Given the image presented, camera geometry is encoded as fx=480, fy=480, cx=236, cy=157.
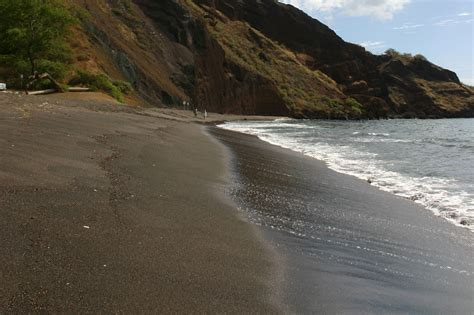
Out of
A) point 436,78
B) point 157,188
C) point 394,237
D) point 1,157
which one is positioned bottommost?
point 394,237

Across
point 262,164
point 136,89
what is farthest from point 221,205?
point 136,89

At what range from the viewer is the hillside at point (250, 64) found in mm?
53406

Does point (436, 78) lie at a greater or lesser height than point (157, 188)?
greater

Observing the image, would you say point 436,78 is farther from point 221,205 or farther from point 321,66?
point 221,205

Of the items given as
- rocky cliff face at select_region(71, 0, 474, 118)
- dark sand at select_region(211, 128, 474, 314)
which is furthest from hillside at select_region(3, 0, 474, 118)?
dark sand at select_region(211, 128, 474, 314)

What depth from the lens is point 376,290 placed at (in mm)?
4875

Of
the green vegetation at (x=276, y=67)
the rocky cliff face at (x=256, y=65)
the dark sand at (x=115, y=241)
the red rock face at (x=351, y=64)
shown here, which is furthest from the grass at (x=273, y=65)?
the dark sand at (x=115, y=241)

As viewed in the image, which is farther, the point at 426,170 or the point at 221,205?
the point at 426,170

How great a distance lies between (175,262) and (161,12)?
73.4m

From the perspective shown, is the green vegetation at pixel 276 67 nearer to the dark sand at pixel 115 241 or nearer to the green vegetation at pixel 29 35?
the green vegetation at pixel 29 35

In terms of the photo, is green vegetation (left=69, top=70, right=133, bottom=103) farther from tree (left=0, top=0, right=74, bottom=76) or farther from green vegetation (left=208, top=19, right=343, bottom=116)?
green vegetation (left=208, top=19, right=343, bottom=116)

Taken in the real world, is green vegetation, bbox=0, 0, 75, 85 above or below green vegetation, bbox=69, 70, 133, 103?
above

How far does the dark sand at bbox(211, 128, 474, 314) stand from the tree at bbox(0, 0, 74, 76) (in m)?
26.3

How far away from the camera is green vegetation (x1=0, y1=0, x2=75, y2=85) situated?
32.3 m
